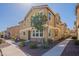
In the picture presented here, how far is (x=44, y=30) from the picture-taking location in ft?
20.1

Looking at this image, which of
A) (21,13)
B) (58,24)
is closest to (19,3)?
(21,13)

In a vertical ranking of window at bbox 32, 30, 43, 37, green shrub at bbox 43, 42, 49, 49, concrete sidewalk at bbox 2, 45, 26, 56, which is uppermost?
window at bbox 32, 30, 43, 37

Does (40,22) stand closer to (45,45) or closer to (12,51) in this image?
(45,45)

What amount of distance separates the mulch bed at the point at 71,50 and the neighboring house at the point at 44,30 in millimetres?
180

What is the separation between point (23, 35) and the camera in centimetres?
614

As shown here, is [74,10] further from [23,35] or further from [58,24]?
[23,35]

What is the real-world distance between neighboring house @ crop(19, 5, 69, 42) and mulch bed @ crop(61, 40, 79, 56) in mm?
180

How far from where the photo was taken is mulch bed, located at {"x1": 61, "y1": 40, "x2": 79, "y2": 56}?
604cm

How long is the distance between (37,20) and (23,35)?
27cm

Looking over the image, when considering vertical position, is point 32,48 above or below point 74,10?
below

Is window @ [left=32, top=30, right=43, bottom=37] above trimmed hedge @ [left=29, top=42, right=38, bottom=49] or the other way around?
above

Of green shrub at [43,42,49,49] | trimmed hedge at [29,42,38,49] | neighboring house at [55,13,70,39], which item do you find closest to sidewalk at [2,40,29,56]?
trimmed hedge at [29,42,38,49]

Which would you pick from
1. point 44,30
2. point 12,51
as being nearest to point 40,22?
point 44,30

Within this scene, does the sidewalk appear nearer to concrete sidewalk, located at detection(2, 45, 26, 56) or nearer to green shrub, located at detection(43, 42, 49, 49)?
concrete sidewalk, located at detection(2, 45, 26, 56)
